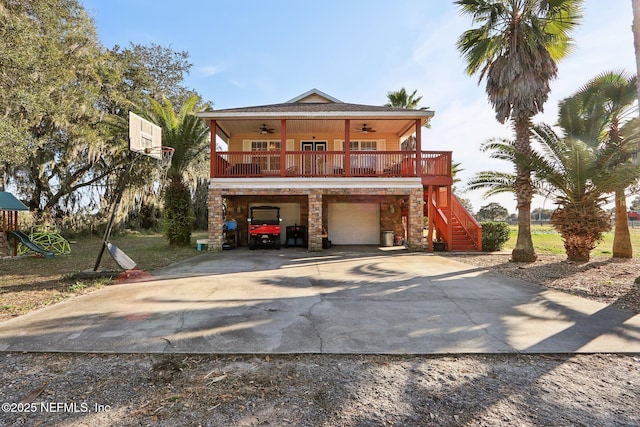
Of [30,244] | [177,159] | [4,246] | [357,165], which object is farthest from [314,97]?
[4,246]

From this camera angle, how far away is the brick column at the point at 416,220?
1211 centimetres

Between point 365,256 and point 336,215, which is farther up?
point 336,215

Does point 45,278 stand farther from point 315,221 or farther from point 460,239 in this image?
point 460,239

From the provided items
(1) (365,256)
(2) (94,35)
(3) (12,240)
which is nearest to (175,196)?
(3) (12,240)

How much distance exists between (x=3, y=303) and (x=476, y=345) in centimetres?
700

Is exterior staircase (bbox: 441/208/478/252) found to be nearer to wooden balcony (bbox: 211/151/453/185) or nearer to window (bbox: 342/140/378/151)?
wooden balcony (bbox: 211/151/453/185)

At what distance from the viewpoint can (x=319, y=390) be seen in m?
2.54

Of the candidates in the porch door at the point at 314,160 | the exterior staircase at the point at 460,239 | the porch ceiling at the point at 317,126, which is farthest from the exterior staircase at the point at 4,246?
the exterior staircase at the point at 460,239

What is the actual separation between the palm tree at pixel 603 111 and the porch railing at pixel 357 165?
4.01 meters

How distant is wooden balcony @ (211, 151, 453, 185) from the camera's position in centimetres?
1238

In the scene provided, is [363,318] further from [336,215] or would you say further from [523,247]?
[336,215]

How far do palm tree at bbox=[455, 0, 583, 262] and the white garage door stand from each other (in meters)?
6.30

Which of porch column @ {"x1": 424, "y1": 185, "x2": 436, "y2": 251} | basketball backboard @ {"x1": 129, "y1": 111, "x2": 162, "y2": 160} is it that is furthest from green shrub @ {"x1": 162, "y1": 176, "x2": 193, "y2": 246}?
porch column @ {"x1": 424, "y1": 185, "x2": 436, "y2": 251}

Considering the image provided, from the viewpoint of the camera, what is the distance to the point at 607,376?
2814mm
